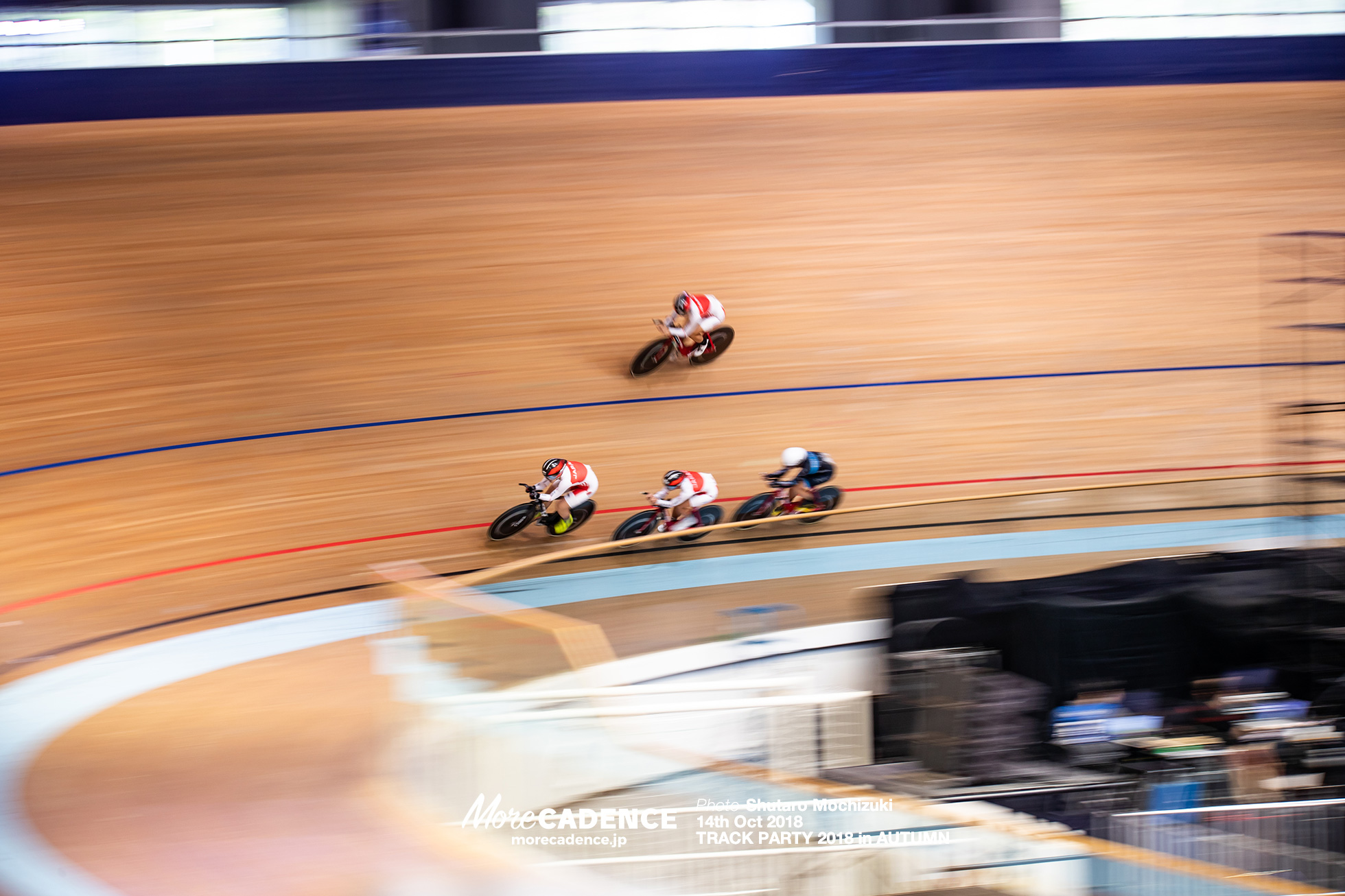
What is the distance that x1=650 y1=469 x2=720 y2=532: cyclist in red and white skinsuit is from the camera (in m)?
5.71

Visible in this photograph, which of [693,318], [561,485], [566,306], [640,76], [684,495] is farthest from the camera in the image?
[640,76]

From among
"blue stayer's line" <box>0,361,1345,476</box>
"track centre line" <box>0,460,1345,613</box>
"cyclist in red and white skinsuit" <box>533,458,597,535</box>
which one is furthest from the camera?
"blue stayer's line" <box>0,361,1345,476</box>

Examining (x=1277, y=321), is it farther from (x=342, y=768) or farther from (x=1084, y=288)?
(x=342, y=768)

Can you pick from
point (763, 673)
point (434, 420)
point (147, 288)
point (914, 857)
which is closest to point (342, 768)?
point (763, 673)

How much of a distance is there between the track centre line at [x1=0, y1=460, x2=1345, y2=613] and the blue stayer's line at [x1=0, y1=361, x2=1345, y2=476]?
1.02 metres

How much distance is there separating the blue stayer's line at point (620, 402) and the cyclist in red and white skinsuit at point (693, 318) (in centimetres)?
42

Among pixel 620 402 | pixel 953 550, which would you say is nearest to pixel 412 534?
pixel 620 402

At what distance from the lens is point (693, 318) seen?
722cm

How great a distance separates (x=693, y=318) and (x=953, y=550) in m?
2.72

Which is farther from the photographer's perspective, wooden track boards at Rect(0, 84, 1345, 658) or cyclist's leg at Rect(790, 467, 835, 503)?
wooden track boards at Rect(0, 84, 1345, 658)

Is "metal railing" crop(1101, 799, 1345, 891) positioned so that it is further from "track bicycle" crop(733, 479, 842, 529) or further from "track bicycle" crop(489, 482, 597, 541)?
"track bicycle" crop(489, 482, 597, 541)

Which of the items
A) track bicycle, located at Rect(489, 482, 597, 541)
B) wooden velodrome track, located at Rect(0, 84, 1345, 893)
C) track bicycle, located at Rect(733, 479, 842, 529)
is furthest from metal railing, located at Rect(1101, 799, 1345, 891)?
track bicycle, located at Rect(489, 482, 597, 541)

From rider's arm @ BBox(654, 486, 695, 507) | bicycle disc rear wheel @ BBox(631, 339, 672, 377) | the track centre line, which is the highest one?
bicycle disc rear wheel @ BBox(631, 339, 672, 377)

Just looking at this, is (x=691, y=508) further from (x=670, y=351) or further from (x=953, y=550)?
(x=670, y=351)
